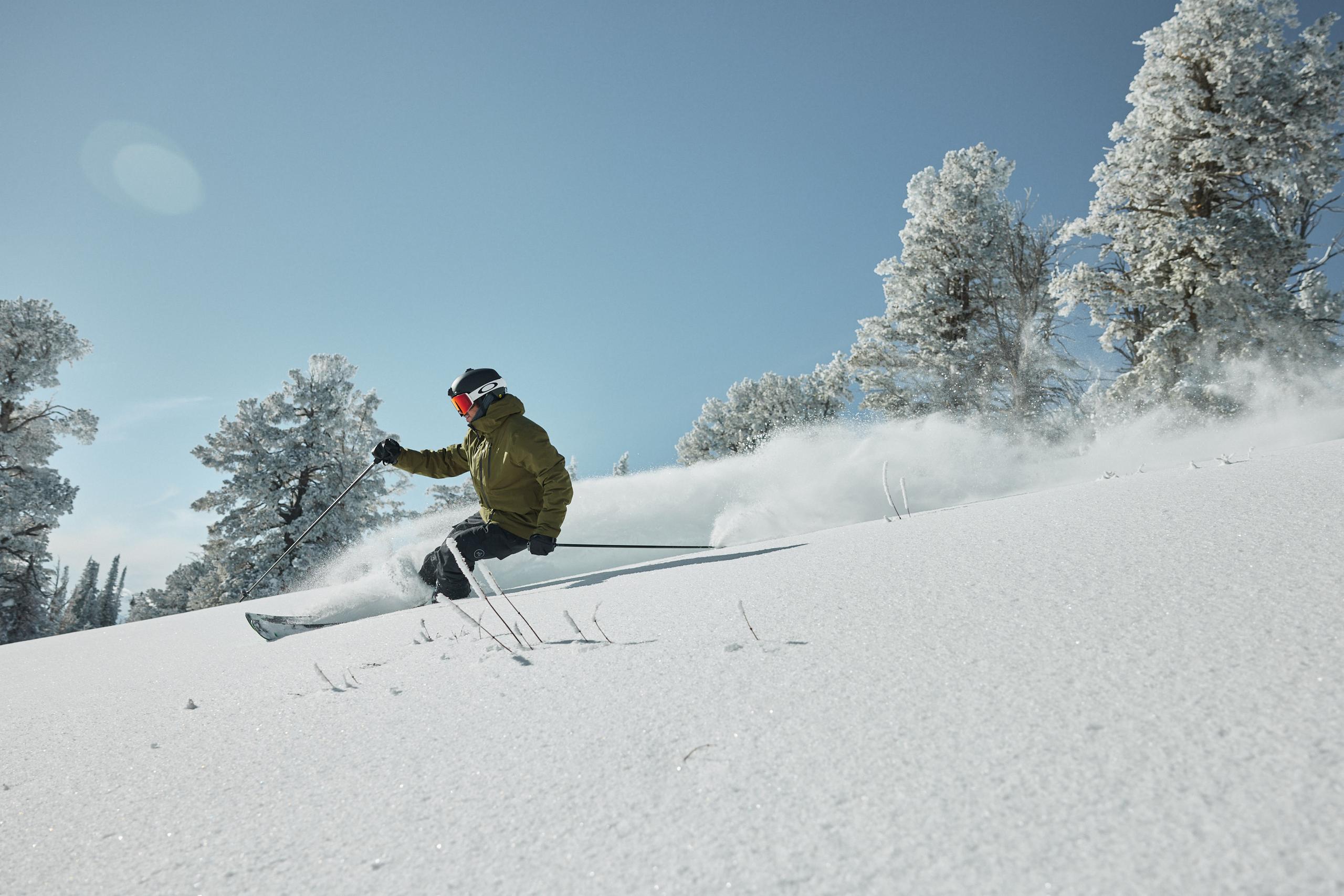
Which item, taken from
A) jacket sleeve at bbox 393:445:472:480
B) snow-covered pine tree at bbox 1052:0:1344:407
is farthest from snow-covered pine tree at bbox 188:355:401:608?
snow-covered pine tree at bbox 1052:0:1344:407

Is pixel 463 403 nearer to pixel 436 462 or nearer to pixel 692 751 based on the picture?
pixel 436 462

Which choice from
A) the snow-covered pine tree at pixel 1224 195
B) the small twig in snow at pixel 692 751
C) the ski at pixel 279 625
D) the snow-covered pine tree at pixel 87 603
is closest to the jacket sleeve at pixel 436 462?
the ski at pixel 279 625

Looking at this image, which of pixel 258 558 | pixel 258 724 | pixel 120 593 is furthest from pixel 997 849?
pixel 120 593

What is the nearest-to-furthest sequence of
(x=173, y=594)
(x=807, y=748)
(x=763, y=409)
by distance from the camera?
(x=807, y=748)
(x=173, y=594)
(x=763, y=409)

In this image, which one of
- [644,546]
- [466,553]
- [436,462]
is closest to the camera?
[466,553]

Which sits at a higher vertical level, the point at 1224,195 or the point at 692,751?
the point at 1224,195

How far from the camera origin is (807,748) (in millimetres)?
766

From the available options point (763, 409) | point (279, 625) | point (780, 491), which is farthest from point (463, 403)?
point (763, 409)

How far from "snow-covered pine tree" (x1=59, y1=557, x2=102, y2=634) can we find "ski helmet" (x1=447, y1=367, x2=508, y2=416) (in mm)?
51289

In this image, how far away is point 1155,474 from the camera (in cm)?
263

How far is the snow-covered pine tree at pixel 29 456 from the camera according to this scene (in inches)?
572

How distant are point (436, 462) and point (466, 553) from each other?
1266 mm

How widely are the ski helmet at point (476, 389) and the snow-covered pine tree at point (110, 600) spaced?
65693mm

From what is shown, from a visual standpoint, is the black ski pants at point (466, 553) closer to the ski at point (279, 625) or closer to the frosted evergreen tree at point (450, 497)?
the ski at point (279, 625)
